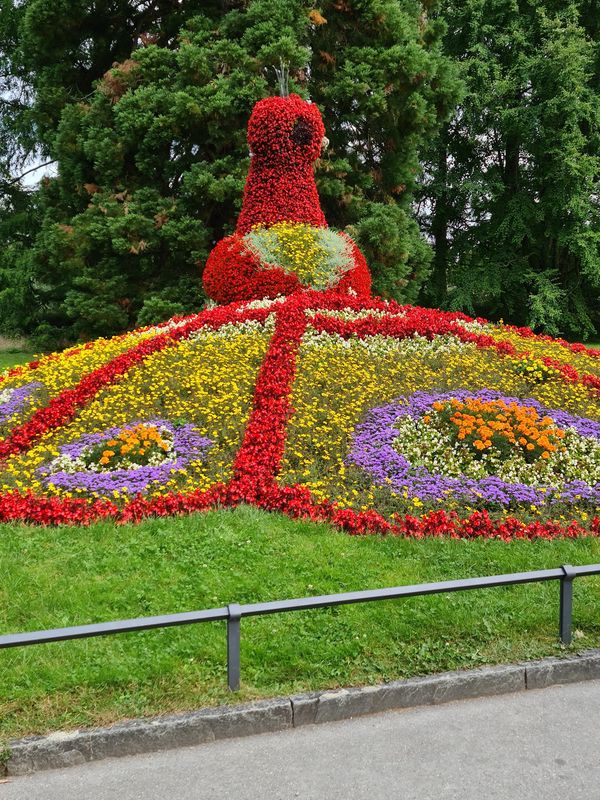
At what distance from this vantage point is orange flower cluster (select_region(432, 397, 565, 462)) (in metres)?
6.57

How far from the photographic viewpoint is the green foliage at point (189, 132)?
1580 centimetres

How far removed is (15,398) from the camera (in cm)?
888

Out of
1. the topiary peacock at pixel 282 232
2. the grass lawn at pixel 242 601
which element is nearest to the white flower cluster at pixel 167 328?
the topiary peacock at pixel 282 232

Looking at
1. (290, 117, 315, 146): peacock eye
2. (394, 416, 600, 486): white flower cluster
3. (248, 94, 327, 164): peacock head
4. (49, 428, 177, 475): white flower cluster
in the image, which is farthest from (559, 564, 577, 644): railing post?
(290, 117, 315, 146): peacock eye

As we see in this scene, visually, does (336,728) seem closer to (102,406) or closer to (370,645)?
(370,645)

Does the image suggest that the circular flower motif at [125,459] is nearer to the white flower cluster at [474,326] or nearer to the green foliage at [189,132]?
the white flower cluster at [474,326]

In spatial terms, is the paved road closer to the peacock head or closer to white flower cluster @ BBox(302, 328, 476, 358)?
white flower cluster @ BBox(302, 328, 476, 358)

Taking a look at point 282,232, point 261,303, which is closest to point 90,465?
point 261,303

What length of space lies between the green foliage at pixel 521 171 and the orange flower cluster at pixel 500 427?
15.5 meters

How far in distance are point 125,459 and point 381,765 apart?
13.2 feet

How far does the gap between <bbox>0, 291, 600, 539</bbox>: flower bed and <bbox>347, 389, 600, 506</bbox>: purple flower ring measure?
2 cm

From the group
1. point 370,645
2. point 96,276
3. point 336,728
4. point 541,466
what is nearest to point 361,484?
point 541,466

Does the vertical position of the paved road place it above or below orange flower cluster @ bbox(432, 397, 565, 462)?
below

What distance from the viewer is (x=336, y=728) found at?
3383 mm
